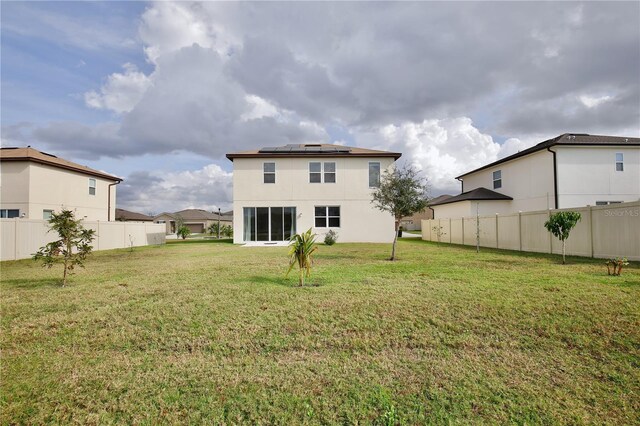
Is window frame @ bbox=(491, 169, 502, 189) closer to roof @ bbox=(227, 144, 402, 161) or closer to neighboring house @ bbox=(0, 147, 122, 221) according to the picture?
roof @ bbox=(227, 144, 402, 161)

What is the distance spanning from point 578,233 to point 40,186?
28.4 meters

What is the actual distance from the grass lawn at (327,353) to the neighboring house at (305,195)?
574 inches

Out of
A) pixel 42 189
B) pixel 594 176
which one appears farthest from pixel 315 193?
pixel 594 176

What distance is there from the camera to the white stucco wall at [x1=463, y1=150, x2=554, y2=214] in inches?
801

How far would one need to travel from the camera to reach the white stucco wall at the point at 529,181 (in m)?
20.3

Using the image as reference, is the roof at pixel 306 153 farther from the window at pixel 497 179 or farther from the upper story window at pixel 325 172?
the window at pixel 497 179

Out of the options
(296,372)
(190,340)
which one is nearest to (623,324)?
(296,372)

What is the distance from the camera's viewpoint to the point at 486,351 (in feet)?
14.1

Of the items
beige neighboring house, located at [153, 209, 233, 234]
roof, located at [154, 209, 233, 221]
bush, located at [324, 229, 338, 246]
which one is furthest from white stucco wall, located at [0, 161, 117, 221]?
roof, located at [154, 209, 233, 221]

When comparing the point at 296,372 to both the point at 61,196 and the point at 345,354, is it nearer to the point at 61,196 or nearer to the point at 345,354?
the point at 345,354

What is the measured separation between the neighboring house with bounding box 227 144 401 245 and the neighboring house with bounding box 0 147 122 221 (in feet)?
30.6

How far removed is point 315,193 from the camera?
22078 mm

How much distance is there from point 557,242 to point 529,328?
10976mm

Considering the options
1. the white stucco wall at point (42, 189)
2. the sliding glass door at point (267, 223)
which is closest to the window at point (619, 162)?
the sliding glass door at point (267, 223)
